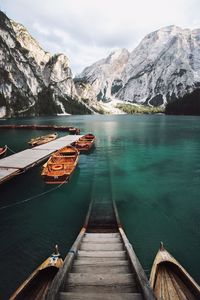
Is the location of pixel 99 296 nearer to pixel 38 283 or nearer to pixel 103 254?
pixel 103 254

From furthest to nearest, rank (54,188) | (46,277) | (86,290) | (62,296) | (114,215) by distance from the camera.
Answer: (54,188) < (114,215) < (46,277) < (86,290) < (62,296)

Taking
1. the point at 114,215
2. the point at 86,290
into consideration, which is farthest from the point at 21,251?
the point at 86,290

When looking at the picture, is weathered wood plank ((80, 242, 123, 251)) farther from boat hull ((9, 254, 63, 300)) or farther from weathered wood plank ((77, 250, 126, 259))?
boat hull ((9, 254, 63, 300))

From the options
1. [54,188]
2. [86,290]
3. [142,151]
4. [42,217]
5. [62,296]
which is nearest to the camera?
[62,296]

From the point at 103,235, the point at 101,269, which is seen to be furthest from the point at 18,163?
the point at 101,269

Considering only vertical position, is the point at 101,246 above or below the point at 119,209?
above

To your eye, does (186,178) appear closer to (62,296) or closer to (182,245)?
(182,245)
